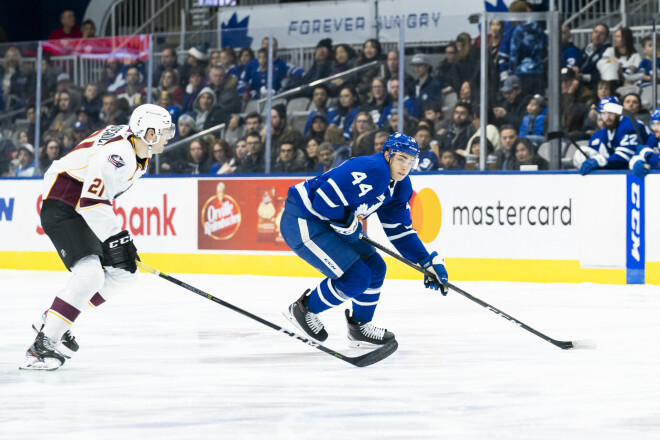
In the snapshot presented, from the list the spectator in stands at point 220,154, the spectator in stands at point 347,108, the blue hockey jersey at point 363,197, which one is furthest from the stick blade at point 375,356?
the spectator in stands at point 220,154

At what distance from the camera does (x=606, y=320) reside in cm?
635

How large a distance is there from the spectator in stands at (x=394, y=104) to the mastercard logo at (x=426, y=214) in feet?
2.27

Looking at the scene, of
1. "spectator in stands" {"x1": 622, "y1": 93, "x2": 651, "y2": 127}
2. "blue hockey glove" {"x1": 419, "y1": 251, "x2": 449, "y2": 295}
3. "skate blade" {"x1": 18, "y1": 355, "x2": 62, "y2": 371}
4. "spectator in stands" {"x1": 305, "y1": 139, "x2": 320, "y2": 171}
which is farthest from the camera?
"spectator in stands" {"x1": 305, "y1": 139, "x2": 320, "y2": 171}

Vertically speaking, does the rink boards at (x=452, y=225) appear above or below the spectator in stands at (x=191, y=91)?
below

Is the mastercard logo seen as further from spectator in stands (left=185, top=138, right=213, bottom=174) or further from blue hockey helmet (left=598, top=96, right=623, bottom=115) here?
spectator in stands (left=185, top=138, right=213, bottom=174)

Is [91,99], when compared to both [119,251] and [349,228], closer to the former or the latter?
[349,228]

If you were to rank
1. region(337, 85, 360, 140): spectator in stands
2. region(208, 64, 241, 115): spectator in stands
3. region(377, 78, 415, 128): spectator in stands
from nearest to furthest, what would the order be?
region(377, 78, 415, 128): spectator in stands, region(337, 85, 360, 140): spectator in stands, region(208, 64, 241, 115): spectator in stands

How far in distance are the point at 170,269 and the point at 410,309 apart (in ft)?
13.0

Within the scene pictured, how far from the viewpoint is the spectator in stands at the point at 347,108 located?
9.89m

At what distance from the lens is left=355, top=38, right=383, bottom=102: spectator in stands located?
975 cm

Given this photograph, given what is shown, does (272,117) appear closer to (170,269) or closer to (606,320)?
(170,269)

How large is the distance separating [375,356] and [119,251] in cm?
117

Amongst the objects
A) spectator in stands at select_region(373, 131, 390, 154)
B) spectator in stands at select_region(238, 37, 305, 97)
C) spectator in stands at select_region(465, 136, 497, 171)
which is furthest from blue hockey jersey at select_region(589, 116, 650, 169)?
spectator in stands at select_region(238, 37, 305, 97)

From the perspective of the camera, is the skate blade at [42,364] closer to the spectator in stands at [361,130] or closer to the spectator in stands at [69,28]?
the spectator in stands at [361,130]
